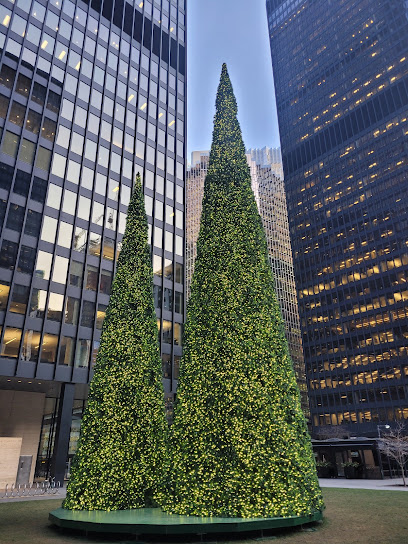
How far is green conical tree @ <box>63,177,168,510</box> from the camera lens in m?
12.3

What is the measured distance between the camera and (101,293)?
114 feet

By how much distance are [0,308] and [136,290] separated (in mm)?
18304

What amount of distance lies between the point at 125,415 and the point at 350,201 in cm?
9556

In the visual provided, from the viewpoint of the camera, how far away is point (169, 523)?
9.26 metres

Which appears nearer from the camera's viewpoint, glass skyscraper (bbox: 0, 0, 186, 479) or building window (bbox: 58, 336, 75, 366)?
glass skyscraper (bbox: 0, 0, 186, 479)

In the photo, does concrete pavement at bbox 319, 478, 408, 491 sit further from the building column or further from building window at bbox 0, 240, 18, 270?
building window at bbox 0, 240, 18, 270

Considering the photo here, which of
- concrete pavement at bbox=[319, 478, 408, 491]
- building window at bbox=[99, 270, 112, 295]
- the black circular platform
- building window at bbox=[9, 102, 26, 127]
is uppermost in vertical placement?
building window at bbox=[9, 102, 26, 127]

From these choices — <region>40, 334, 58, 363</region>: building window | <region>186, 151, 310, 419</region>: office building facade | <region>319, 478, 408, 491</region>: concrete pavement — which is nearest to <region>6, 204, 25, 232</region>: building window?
<region>40, 334, 58, 363</region>: building window

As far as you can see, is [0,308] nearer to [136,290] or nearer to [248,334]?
[136,290]

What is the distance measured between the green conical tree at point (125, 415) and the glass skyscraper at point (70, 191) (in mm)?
17729

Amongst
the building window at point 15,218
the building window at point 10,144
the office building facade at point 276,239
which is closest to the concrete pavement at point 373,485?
the building window at point 15,218

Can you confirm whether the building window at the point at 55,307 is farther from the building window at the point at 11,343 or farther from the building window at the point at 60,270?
the building window at the point at 11,343

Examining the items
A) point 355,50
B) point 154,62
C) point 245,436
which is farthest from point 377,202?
point 245,436

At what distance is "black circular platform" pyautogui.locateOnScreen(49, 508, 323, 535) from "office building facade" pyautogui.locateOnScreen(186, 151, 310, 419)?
106m
